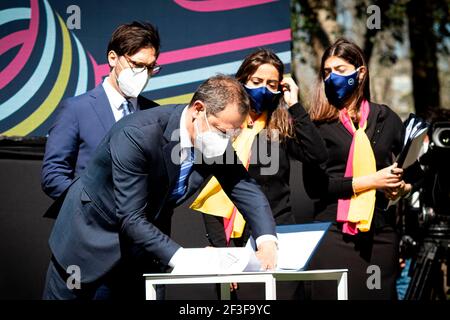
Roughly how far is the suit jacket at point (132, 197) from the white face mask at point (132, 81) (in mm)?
799

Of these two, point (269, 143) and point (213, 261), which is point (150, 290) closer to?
point (213, 261)

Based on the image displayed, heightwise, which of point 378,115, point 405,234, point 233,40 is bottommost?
point 405,234

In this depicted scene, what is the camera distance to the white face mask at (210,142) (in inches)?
157

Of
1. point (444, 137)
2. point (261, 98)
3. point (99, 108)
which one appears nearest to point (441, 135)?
point (444, 137)

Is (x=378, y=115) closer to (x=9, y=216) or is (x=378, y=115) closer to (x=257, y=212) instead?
(x=257, y=212)

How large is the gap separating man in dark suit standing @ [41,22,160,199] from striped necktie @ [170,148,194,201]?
2.50 ft

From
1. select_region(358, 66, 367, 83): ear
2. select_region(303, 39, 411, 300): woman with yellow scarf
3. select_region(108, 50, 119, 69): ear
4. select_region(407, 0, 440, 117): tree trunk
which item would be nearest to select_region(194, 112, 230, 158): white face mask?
select_region(108, 50, 119, 69): ear

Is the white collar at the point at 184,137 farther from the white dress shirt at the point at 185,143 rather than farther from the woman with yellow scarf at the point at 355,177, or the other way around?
the woman with yellow scarf at the point at 355,177

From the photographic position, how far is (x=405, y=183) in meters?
5.36

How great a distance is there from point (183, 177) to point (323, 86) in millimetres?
1487

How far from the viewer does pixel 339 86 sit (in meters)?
5.30

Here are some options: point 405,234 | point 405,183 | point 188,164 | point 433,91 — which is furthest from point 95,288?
point 433,91

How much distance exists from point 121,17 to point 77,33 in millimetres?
291
